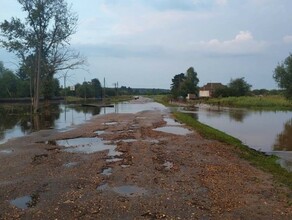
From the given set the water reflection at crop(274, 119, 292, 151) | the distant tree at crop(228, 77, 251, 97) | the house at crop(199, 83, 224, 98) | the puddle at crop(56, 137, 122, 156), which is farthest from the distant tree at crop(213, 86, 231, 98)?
the puddle at crop(56, 137, 122, 156)

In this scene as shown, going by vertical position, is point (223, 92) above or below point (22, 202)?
above

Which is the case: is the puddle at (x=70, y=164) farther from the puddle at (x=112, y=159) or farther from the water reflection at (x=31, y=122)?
the water reflection at (x=31, y=122)

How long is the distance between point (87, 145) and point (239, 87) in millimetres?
96915

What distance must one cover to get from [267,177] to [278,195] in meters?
2.28

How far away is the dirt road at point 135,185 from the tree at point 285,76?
45.2 metres

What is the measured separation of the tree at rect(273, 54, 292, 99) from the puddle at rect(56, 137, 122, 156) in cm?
4526

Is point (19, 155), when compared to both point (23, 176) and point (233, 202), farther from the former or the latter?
point (233, 202)

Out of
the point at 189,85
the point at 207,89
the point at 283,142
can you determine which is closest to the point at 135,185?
the point at 283,142

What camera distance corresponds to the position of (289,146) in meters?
20.1

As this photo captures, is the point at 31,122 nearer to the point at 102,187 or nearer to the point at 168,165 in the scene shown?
the point at 168,165

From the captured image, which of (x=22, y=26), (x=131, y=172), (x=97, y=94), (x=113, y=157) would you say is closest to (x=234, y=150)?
(x=113, y=157)

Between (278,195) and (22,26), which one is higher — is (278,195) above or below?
below

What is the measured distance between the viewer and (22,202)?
843 cm

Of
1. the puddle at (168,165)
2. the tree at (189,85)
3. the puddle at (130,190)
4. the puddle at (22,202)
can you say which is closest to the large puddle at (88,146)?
the puddle at (168,165)
